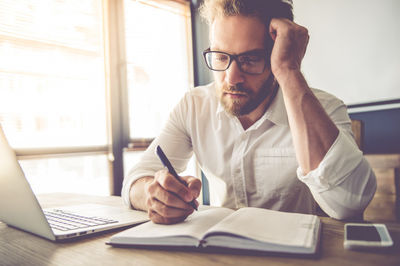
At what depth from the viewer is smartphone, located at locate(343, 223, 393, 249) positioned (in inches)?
20.1

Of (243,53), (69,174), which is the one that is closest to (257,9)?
(243,53)

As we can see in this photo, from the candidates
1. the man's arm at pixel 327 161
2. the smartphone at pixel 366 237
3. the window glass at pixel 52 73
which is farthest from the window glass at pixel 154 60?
the smartphone at pixel 366 237

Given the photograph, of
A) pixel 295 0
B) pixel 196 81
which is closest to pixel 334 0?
pixel 295 0

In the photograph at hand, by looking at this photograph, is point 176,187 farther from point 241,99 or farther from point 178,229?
point 241,99

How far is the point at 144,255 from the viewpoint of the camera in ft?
1.81

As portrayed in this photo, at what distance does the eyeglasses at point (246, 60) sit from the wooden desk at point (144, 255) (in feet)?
2.15

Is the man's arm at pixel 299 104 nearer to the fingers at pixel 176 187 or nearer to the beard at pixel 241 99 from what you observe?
the beard at pixel 241 99

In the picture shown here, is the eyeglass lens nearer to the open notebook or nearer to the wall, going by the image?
the open notebook

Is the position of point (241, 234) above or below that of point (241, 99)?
below

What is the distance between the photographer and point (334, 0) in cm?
273

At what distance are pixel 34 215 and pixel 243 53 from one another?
85cm

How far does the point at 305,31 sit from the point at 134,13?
247 cm

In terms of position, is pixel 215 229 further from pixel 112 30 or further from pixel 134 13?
pixel 134 13

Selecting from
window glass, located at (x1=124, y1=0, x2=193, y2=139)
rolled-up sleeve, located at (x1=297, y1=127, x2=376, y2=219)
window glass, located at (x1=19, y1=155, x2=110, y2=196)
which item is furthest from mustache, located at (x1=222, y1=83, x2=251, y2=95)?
window glass, located at (x1=124, y1=0, x2=193, y2=139)
